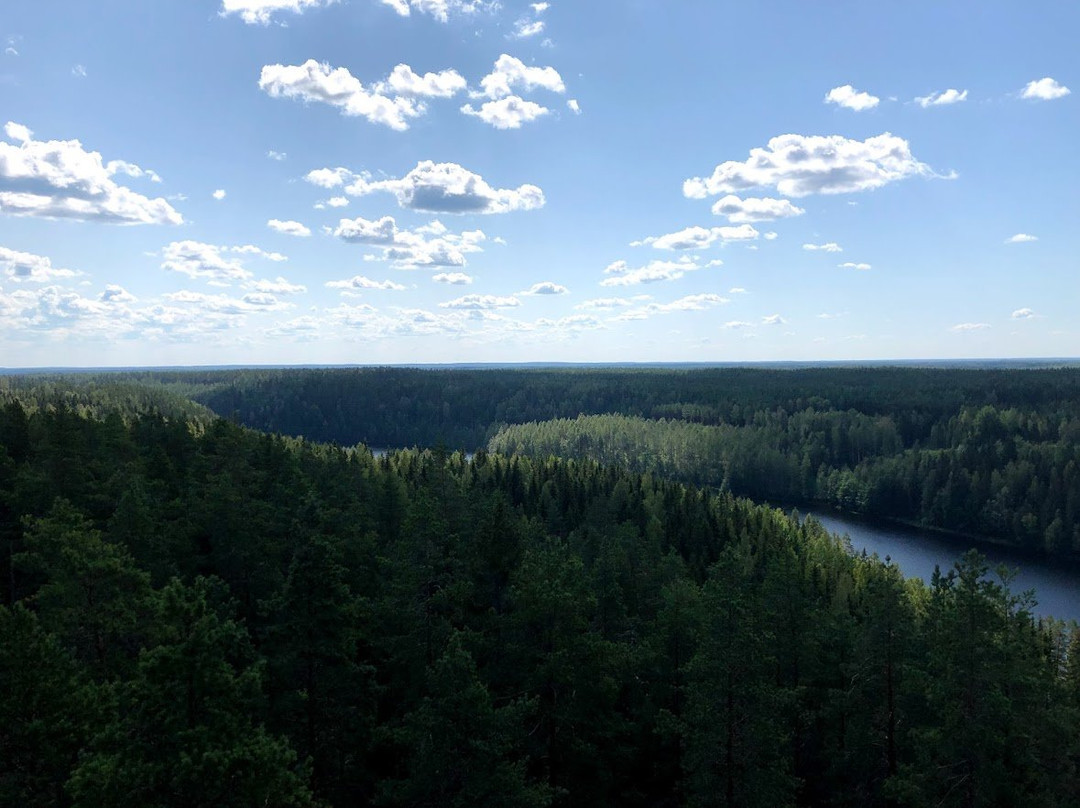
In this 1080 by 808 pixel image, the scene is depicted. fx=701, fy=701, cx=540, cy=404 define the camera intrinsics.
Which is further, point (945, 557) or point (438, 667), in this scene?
point (945, 557)

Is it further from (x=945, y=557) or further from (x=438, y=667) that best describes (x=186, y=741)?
(x=945, y=557)

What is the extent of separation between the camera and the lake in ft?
298

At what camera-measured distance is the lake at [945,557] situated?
298 feet

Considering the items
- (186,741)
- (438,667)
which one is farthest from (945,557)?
(186,741)

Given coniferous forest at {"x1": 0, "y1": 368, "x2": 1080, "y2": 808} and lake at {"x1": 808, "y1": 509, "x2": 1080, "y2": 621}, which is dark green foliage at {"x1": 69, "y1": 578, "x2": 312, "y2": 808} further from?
lake at {"x1": 808, "y1": 509, "x2": 1080, "y2": 621}

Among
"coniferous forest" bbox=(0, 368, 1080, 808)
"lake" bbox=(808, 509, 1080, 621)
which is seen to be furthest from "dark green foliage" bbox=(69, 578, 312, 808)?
"lake" bbox=(808, 509, 1080, 621)

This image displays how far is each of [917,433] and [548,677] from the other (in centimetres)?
19049

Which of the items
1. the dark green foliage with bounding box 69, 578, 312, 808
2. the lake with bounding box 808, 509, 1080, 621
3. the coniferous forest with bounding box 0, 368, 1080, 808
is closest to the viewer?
the dark green foliage with bounding box 69, 578, 312, 808

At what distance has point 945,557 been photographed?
112 m

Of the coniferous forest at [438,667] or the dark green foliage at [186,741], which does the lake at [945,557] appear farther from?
the dark green foliage at [186,741]

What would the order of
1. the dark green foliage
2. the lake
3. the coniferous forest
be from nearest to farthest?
the dark green foliage
the coniferous forest
the lake

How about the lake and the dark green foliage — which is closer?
the dark green foliage

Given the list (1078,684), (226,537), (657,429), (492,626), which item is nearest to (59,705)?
(492,626)

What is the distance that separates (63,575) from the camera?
21.3 metres
